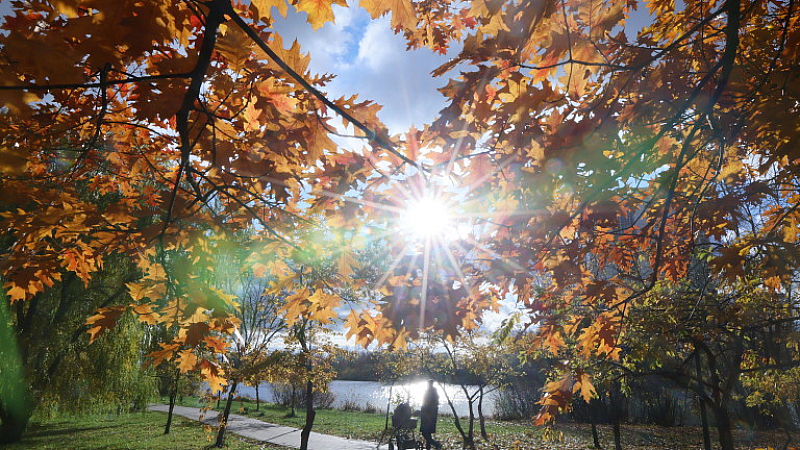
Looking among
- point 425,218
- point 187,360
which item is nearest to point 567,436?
point 425,218

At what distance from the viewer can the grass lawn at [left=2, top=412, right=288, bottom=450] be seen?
11172 mm

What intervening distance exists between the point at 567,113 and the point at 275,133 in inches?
72.0

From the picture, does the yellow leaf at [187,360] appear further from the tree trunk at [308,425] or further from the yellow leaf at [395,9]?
the tree trunk at [308,425]

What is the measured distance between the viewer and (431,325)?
246 centimetres

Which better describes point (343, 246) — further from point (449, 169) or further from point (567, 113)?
point (567, 113)

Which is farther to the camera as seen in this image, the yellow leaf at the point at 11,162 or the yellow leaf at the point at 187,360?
the yellow leaf at the point at 187,360

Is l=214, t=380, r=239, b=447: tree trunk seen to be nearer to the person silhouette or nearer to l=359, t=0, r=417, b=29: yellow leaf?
the person silhouette

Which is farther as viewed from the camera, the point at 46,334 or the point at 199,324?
the point at 46,334

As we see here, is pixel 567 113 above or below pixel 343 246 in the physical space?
above

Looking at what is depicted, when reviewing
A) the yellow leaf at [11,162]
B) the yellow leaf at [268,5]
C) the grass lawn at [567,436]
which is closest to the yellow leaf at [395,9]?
the yellow leaf at [268,5]

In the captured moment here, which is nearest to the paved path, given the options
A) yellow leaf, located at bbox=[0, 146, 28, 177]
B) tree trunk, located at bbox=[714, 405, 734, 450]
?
tree trunk, located at bbox=[714, 405, 734, 450]

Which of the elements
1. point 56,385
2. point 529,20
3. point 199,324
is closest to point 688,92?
point 529,20

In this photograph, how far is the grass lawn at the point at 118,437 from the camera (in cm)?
1117

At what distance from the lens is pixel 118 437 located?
12.9 metres
